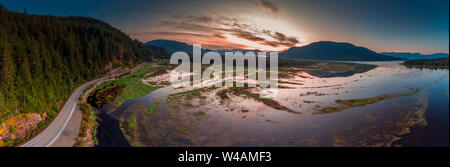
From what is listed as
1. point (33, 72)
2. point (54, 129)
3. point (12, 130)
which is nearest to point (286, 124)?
point (54, 129)

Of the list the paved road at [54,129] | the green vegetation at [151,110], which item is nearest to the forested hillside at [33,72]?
the paved road at [54,129]

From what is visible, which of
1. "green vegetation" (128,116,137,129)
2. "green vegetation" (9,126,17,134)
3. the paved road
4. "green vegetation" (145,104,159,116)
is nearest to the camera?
"green vegetation" (9,126,17,134)

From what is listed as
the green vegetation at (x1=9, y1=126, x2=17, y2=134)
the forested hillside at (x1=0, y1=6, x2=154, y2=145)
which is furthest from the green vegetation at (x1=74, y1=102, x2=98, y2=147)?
the green vegetation at (x1=9, y1=126, x2=17, y2=134)

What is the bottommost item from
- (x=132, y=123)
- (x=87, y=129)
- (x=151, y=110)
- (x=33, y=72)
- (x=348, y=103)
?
(x=87, y=129)

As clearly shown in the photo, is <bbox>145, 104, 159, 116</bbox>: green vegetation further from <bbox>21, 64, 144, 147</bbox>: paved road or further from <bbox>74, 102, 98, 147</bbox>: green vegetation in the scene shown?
<bbox>21, 64, 144, 147</bbox>: paved road

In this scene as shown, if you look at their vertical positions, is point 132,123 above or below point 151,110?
below

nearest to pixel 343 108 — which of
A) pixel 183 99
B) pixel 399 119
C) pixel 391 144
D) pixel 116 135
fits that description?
pixel 399 119

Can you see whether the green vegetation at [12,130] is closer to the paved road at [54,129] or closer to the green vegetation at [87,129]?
the paved road at [54,129]

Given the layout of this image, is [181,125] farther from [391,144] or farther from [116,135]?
[391,144]

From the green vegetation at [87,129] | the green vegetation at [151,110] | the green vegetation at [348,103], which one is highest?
the green vegetation at [348,103]

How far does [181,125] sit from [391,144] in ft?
88.3

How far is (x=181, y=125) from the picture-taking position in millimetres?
24328

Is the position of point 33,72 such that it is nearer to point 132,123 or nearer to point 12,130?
point 12,130

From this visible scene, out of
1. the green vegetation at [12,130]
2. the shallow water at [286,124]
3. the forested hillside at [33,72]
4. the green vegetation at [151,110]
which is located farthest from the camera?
the green vegetation at [151,110]
